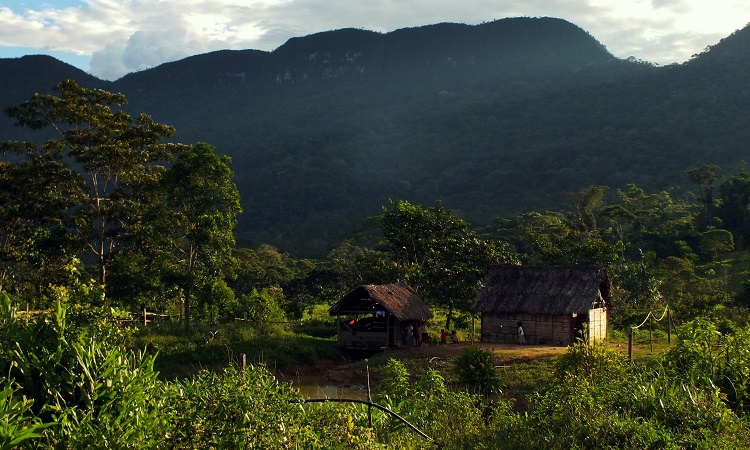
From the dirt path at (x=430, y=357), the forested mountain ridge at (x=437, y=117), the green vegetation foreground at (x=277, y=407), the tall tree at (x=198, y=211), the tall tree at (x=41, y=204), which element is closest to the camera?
the green vegetation foreground at (x=277, y=407)

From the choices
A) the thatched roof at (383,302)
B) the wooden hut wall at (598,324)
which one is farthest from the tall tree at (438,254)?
the wooden hut wall at (598,324)

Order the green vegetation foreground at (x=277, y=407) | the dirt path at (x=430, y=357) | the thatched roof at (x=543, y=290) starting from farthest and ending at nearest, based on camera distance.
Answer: the thatched roof at (x=543, y=290), the dirt path at (x=430, y=357), the green vegetation foreground at (x=277, y=407)

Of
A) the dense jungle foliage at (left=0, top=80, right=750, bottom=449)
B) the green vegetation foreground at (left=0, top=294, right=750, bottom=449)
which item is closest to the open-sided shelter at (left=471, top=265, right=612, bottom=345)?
the dense jungle foliage at (left=0, top=80, right=750, bottom=449)

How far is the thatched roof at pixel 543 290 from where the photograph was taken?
78.7 feet

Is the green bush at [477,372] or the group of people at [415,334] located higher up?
the green bush at [477,372]

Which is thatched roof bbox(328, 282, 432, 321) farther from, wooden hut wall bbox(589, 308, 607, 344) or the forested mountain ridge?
the forested mountain ridge

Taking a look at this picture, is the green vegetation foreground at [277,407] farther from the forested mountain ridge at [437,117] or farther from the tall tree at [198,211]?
the forested mountain ridge at [437,117]

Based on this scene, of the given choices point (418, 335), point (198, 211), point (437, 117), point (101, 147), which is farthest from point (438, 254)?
point (437, 117)

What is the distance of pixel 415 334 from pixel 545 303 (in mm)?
4830

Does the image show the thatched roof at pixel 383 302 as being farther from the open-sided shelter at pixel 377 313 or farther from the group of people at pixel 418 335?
A: the group of people at pixel 418 335

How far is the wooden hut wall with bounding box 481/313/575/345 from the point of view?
24078 mm

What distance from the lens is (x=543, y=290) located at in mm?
24703

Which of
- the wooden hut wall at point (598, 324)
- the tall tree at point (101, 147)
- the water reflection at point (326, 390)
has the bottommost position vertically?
the water reflection at point (326, 390)

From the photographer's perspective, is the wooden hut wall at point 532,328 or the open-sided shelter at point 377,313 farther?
the open-sided shelter at point 377,313
